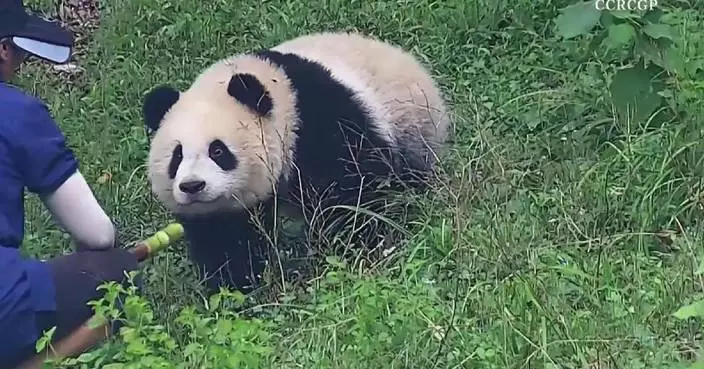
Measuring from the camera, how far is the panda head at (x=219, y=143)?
5188 millimetres

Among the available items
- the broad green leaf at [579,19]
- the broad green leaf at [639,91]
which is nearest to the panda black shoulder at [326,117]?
the broad green leaf at [579,19]

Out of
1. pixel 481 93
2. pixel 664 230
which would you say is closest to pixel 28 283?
pixel 664 230

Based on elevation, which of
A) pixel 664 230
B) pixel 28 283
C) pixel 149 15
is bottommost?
pixel 149 15

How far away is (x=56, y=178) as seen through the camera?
412cm

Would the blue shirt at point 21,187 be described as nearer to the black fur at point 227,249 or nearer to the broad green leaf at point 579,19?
the black fur at point 227,249

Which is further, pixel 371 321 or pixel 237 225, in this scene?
pixel 237 225

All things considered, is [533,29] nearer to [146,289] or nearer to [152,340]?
[146,289]

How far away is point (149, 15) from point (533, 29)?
2.65 meters

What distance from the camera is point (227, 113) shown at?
5336mm

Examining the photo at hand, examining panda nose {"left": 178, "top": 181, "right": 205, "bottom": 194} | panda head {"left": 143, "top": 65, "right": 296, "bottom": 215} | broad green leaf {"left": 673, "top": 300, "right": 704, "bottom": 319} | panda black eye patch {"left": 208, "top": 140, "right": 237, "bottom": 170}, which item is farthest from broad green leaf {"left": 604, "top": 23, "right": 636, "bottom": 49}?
broad green leaf {"left": 673, "top": 300, "right": 704, "bottom": 319}

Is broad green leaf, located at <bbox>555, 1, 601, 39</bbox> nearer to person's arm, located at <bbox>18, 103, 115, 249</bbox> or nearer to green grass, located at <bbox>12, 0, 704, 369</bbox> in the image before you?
green grass, located at <bbox>12, 0, 704, 369</bbox>

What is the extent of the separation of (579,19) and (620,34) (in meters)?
0.22

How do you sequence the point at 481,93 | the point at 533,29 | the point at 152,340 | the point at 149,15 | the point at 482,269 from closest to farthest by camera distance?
1. the point at 152,340
2. the point at 482,269
3. the point at 481,93
4. the point at 533,29
5. the point at 149,15

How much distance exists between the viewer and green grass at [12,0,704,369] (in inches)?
151
